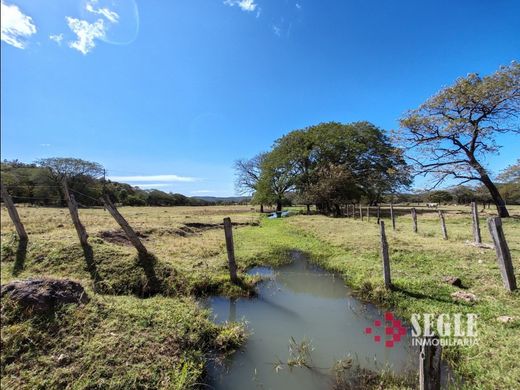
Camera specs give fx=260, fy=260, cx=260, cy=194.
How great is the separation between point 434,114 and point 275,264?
21.5 m

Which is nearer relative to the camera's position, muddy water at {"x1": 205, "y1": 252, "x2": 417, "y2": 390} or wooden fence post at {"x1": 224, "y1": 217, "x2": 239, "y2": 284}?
muddy water at {"x1": 205, "y1": 252, "x2": 417, "y2": 390}

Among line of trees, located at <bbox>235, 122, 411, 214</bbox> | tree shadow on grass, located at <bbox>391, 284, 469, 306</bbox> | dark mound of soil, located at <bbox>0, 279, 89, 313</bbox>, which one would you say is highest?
line of trees, located at <bbox>235, 122, 411, 214</bbox>

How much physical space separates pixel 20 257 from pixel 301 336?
7.67 metres

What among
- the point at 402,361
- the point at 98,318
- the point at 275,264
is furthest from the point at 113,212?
the point at 402,361

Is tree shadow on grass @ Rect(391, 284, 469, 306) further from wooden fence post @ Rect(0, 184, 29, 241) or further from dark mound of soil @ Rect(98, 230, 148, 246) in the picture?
dark mound of soil @ Rect(98, 230, 148, 246)

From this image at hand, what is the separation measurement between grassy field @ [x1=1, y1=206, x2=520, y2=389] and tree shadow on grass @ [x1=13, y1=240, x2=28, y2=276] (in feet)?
0.16

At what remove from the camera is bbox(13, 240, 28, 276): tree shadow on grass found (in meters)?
6.25

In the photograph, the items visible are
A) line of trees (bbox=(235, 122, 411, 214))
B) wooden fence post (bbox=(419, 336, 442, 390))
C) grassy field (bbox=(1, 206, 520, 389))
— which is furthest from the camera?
line of trees (bbox=(235, 122, 411, 214))

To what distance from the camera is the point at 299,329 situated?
5.92 m

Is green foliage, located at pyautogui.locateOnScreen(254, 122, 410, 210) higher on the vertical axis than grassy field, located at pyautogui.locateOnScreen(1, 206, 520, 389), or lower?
higher

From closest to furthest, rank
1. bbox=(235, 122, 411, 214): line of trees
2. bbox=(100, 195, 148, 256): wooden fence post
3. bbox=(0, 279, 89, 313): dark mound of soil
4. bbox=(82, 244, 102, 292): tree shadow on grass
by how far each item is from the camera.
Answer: bbox=(0, 279, 89, 313): dark mound of soil, bbox=(82, 244, 102, 292): tree shadow on grass, bbox=(100, 195, 148, 256): wooden fence post, bbox=(235, 122, 411, 214): line of trees

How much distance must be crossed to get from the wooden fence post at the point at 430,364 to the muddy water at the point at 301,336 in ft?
5.13

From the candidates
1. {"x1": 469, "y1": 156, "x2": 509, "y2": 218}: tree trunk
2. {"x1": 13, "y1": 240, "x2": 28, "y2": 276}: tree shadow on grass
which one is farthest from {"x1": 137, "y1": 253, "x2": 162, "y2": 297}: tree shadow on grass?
{"x1": 469, "y1": 156, "x2": 509, "y2": 218}: tree trunk

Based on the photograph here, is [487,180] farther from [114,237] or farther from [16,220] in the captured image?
[16,220]
